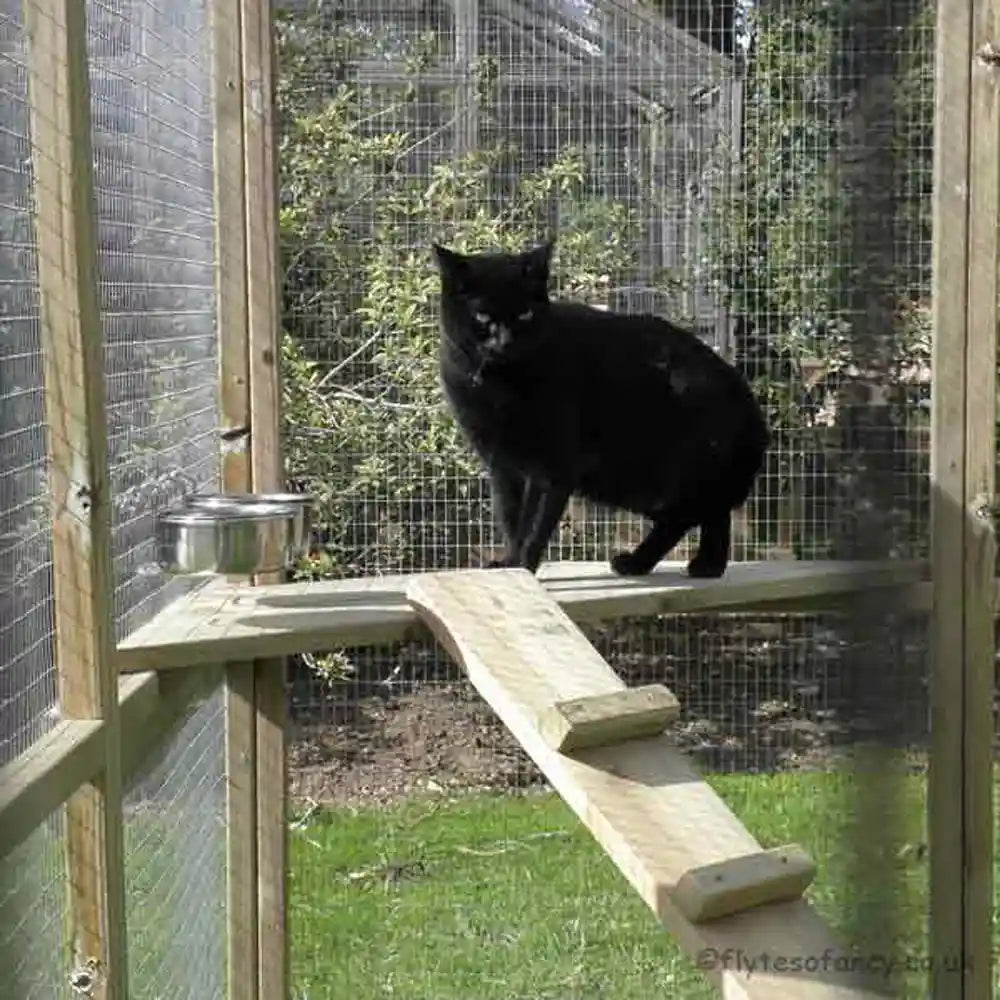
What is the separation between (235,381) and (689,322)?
2.74 ft

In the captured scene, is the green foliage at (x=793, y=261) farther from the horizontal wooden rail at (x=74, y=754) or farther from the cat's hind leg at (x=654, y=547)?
the horizontal wooden rail at (x=74, y=754)

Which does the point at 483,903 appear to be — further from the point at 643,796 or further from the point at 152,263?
the point at 152,263

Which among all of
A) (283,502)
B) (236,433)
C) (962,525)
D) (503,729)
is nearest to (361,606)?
(283,502)

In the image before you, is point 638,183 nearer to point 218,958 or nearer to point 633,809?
point 633,809

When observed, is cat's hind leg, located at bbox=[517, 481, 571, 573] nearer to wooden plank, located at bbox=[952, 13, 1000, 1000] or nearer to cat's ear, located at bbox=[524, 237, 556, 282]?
cat's ear, located at bbox=[524, 237, 556, 282]

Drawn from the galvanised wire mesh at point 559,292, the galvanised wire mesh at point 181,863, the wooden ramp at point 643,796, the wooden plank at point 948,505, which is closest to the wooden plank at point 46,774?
the galvanised wire mesh at point 181,863

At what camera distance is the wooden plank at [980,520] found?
2.18 metres

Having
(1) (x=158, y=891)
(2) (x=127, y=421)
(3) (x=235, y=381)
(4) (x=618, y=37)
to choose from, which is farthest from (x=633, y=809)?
(4) (x=618, y=37)

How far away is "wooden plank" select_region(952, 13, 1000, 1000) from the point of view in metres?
2.18

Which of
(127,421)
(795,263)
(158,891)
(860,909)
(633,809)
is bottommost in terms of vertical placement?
(158,891)

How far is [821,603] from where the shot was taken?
7.55 feet

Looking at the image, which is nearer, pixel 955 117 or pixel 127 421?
pixel 127 421

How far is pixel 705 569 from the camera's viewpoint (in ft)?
7.82

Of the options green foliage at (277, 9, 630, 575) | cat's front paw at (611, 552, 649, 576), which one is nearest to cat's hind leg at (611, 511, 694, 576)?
cat's front paw at (611, 552, 649, 576)
